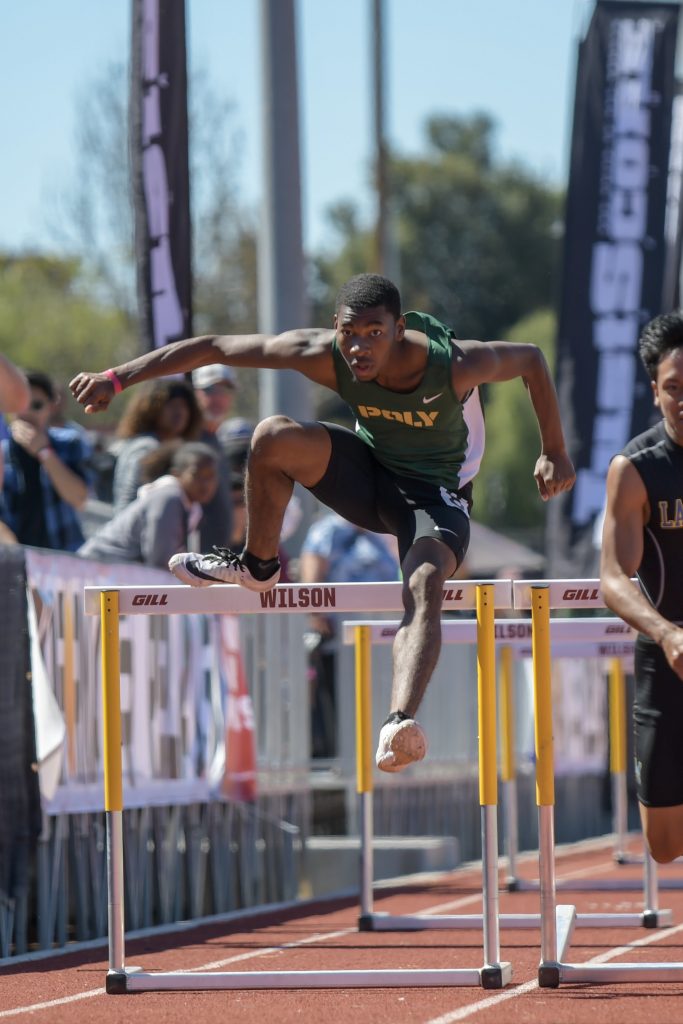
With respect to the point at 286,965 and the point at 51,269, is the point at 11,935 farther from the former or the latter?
the point at 51,269

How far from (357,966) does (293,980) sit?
3.04ft

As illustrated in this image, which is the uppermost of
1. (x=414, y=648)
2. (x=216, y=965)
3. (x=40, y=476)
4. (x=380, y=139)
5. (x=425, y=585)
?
(x=380, y=139)

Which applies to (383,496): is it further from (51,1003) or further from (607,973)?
(51,1003)

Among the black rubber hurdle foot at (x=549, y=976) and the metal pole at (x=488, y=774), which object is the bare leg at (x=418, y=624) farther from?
the black rubber hurdle foot at (x=549, y=976)

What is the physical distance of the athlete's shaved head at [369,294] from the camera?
6.48 m

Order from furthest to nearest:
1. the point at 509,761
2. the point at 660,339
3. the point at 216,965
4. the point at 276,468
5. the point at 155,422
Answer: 1. the point at 509,761
2. the point at 155,422
3. the point at 216,965
4. the point at 276,468
5. the point at 660,339

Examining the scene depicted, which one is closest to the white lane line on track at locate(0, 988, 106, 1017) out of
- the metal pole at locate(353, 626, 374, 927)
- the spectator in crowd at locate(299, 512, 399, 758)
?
the metal pole at locate(353, 626, 374, 927)

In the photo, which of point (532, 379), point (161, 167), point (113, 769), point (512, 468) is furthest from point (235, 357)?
point (512, 468)

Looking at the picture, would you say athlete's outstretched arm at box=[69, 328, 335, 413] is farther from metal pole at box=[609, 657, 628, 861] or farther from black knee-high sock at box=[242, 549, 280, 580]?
metal pole at box=[609, 657, 628, 861]

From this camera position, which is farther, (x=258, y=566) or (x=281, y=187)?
(x=281, y=187)

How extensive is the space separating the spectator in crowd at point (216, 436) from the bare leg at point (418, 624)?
3970 millimetres

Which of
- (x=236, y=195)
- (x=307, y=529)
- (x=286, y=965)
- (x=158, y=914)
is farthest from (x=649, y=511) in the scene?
(x=236, y=195)

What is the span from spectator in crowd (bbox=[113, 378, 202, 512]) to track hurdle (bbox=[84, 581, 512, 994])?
3.93 m

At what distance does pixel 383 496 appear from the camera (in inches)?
265
